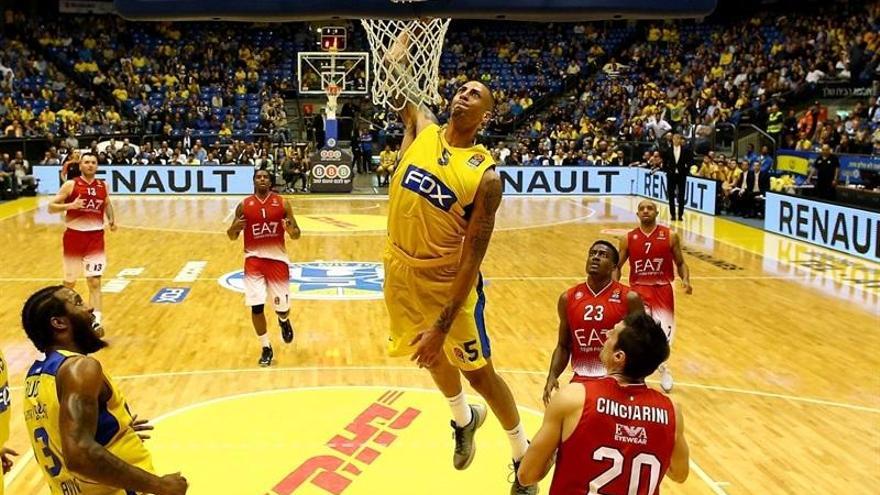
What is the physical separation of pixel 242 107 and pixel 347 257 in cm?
1734

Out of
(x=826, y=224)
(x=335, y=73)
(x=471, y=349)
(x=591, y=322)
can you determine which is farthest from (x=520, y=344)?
(x=335, y=73)

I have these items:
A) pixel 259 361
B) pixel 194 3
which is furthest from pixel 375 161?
pixel 194 3

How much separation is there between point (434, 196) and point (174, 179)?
71.0 feet

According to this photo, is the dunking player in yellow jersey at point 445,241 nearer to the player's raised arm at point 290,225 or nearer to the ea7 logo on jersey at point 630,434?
the ea7 logo on jersey at point 630,434

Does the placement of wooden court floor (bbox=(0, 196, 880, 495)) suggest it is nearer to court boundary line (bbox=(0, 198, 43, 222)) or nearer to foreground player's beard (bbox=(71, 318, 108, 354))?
court boundary line (bbox=(0, 198, 43, 222))

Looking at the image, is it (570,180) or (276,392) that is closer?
(276,392)

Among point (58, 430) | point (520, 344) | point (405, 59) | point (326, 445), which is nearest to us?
point (58, 430)

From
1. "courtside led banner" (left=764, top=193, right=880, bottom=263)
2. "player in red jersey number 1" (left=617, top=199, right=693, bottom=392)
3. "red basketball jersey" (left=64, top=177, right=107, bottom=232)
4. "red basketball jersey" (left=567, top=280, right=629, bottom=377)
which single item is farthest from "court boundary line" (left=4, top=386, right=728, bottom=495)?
"courtside led banner" (left=764, top=193, right=880, bottom=263)

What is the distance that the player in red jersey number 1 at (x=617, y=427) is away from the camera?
9.43ft

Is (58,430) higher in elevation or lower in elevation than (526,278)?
higher

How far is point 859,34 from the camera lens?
24.5 meters

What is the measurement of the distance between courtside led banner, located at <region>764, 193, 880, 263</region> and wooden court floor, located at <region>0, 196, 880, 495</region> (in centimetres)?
36

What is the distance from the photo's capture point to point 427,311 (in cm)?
428

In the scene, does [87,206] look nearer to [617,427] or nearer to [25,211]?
[617,427]
